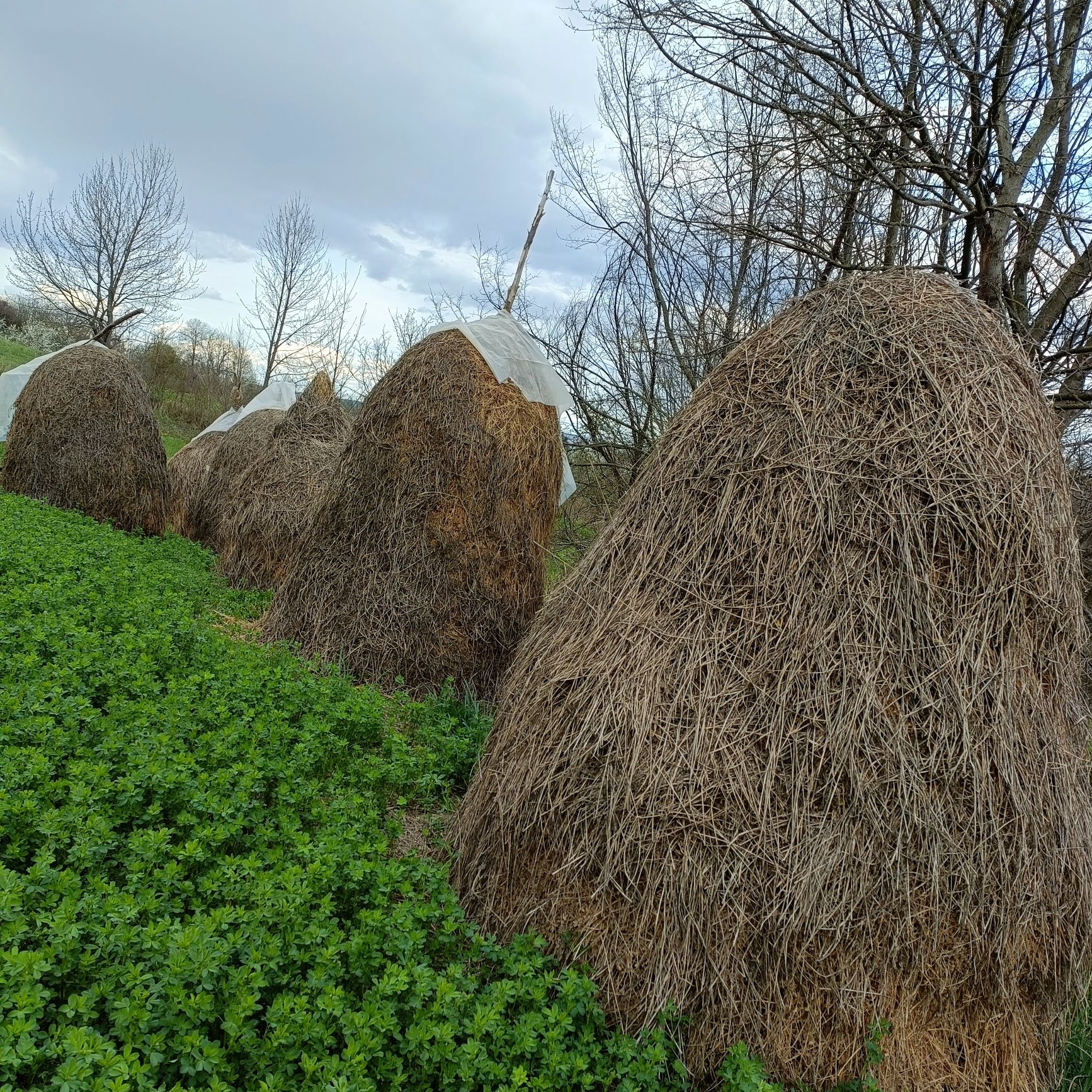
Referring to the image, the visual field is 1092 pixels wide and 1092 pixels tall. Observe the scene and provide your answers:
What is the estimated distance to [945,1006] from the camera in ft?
8.21

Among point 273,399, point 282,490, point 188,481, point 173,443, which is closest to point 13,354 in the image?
point 173,443

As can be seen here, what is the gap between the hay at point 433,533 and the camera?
244 inches

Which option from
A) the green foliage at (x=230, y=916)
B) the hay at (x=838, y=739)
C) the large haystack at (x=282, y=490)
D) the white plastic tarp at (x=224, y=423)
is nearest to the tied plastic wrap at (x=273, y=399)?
the white plastic tarp at (x=224, y=423)

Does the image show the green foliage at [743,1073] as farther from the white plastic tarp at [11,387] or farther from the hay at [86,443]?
the white plastic tarp at [11,387]

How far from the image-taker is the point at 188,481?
1334cm

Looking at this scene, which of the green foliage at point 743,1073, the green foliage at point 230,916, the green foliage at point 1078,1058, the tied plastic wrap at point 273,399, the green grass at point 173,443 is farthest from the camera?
the green grass at point 173,443

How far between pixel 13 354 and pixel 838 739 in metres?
30.7

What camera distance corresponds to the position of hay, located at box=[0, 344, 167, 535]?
34.9 feet

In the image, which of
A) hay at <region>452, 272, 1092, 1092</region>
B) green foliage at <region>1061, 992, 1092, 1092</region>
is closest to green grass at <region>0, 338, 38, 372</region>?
hay at <region>452, 272, 1092, 1092</region>

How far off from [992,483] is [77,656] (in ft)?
14.0

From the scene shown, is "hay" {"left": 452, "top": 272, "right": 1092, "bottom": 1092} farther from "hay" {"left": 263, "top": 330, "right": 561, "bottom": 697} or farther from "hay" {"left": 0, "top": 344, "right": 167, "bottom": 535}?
"hay" {"left": 0, "top": 344, "right": 167, "bottom": 535}

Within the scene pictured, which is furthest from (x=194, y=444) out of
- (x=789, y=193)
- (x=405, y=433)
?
(x=789, y=193)

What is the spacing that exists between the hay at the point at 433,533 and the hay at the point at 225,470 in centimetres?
538

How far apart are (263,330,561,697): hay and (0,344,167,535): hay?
588 cm
